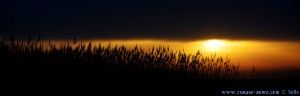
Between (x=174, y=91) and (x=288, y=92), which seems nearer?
(x=288, y=92)

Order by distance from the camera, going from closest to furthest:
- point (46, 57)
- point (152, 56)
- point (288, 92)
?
point (288, 92)
point (46, 57)
point (152, 56)

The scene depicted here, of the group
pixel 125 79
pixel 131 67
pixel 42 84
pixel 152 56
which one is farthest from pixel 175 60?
pixel 42 84

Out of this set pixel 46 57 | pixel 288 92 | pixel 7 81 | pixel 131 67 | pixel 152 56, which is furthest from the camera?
pixel 152 56

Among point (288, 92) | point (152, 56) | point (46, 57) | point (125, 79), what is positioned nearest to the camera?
point (288, 92)

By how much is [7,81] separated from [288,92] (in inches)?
165

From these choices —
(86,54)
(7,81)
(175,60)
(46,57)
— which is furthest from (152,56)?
(7,81)

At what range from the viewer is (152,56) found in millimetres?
11953

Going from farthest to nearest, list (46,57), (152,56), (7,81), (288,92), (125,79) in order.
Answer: (152,56) → (125,79) → (46,57) → (7,81) → (288,92)

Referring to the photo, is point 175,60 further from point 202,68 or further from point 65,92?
point 65,92

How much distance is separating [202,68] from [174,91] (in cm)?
289

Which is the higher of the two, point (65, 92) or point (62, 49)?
point (62, 49)

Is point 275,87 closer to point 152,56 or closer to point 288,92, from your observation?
point 288,92

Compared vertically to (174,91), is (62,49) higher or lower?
higher

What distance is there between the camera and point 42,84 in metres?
7.86
